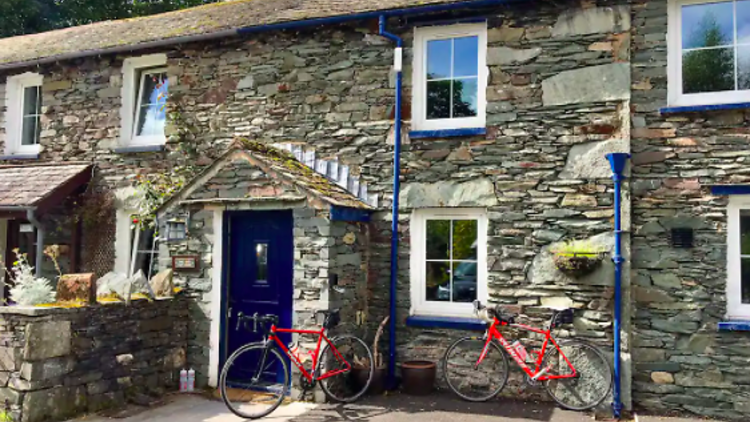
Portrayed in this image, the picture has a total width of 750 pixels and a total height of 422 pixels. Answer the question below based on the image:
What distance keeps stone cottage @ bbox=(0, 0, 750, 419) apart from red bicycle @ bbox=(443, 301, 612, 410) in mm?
254

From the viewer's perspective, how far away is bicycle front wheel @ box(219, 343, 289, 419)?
7.00 metres

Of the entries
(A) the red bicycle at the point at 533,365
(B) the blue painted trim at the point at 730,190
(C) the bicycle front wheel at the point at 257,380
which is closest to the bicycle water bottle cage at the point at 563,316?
(A) the red bicycle at the point at 533,365

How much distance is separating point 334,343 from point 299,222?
4.75 feet

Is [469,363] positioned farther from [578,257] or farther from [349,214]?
[349,214]

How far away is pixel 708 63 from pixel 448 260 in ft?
12.2

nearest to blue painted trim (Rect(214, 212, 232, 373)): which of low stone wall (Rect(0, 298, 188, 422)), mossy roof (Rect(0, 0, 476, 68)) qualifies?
low stone wall (Rect(0, 298, 188, 422))

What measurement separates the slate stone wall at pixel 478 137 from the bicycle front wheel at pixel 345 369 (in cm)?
60

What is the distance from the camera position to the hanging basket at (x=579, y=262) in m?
7.07

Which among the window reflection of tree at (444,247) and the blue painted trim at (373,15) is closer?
the blue painted trim at (373,15)

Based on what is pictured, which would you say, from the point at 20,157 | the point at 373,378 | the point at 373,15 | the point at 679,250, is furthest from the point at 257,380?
the point at 20,157

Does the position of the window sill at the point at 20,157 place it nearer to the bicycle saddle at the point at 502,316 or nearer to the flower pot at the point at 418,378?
the flower pot at the point at 418,378

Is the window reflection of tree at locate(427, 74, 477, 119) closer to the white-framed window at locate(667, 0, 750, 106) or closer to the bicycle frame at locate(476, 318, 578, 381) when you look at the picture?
the white-framed window at locate(667, 0, 750, 106)

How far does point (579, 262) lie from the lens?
23.2 ft

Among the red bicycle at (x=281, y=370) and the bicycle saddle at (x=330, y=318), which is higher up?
the bicycle saddle at (x=330, y=318)
